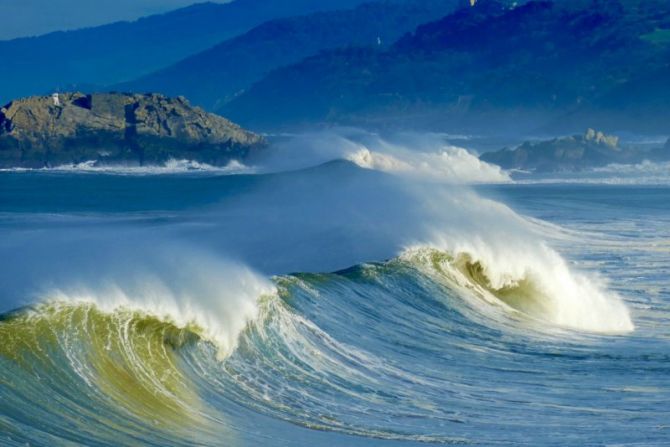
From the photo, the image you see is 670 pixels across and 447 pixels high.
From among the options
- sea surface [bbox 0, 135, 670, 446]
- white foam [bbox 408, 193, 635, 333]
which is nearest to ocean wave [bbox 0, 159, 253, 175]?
sea surface [bbox 0, 135, 670, 446]

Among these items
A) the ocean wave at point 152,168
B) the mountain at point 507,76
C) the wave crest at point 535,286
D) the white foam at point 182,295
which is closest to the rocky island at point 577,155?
the ocean wave at point 152,168

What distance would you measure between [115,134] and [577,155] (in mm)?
24167

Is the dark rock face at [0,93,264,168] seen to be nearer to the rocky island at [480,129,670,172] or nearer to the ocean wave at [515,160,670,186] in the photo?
the rocky island at [480,129,670,172]

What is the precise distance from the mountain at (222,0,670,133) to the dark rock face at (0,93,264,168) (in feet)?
200

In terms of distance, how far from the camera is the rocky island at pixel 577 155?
6975 centimetres

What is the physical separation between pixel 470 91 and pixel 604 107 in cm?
3173

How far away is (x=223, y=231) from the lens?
98.8ft

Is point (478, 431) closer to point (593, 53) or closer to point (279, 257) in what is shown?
point (279, 257)

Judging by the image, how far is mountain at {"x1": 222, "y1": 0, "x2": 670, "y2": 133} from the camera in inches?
5679

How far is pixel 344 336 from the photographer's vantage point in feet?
52.7

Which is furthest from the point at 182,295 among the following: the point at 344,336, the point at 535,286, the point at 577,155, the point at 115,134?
the point at 115,134

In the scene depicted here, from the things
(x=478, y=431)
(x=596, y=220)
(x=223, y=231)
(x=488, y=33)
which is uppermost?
(x=488, y=33)

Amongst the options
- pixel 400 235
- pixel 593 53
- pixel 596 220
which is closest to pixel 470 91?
pixel 593 53

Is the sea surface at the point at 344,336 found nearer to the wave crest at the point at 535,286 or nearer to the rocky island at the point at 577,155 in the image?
the wave crest at the point at 535,286
